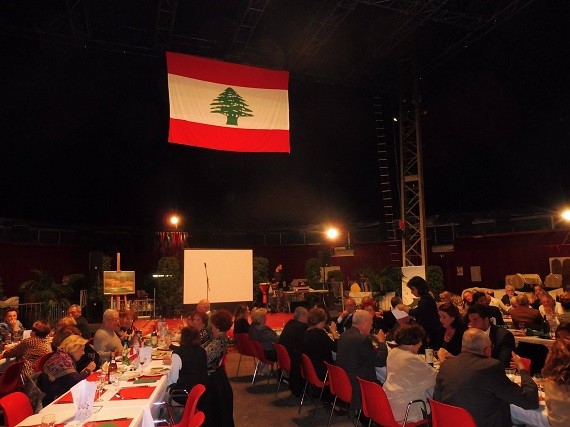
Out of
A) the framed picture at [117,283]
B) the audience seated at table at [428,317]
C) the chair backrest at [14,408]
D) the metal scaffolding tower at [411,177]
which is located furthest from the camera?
the framed picture at [117,283]

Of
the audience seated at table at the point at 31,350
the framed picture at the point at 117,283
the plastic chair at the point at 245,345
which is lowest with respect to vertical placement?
the plastic chair at the point at 245,345

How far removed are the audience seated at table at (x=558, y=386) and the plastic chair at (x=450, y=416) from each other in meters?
0.49

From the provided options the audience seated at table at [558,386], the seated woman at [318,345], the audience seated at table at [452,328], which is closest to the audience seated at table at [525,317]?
the audience seated at table at [452,328]

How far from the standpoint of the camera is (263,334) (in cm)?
726

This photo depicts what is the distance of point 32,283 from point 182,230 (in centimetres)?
724

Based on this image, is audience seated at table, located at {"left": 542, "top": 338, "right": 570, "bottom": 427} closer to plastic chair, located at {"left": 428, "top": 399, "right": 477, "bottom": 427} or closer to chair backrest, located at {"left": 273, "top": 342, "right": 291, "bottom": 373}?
plastic chair, located at {"left": 428, "top": 399, "right": 477, "bottom": 427}

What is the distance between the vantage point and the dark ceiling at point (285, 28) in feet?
33.4

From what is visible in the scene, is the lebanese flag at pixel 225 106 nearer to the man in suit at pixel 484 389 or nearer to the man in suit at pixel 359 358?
the man in suit at pixel 359 358

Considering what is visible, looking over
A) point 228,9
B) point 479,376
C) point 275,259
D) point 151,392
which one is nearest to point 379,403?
point 479,376

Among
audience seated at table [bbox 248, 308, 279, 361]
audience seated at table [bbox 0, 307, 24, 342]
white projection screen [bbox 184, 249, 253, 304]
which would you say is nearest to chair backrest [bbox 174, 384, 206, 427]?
audience seated at table [bbox 248, 308, 279, 361]

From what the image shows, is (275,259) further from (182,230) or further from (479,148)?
(479,148)

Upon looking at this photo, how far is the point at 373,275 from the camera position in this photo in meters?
14.4

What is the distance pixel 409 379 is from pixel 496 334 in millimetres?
1798

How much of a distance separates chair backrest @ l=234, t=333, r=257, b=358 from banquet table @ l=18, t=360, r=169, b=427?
9.22ft
